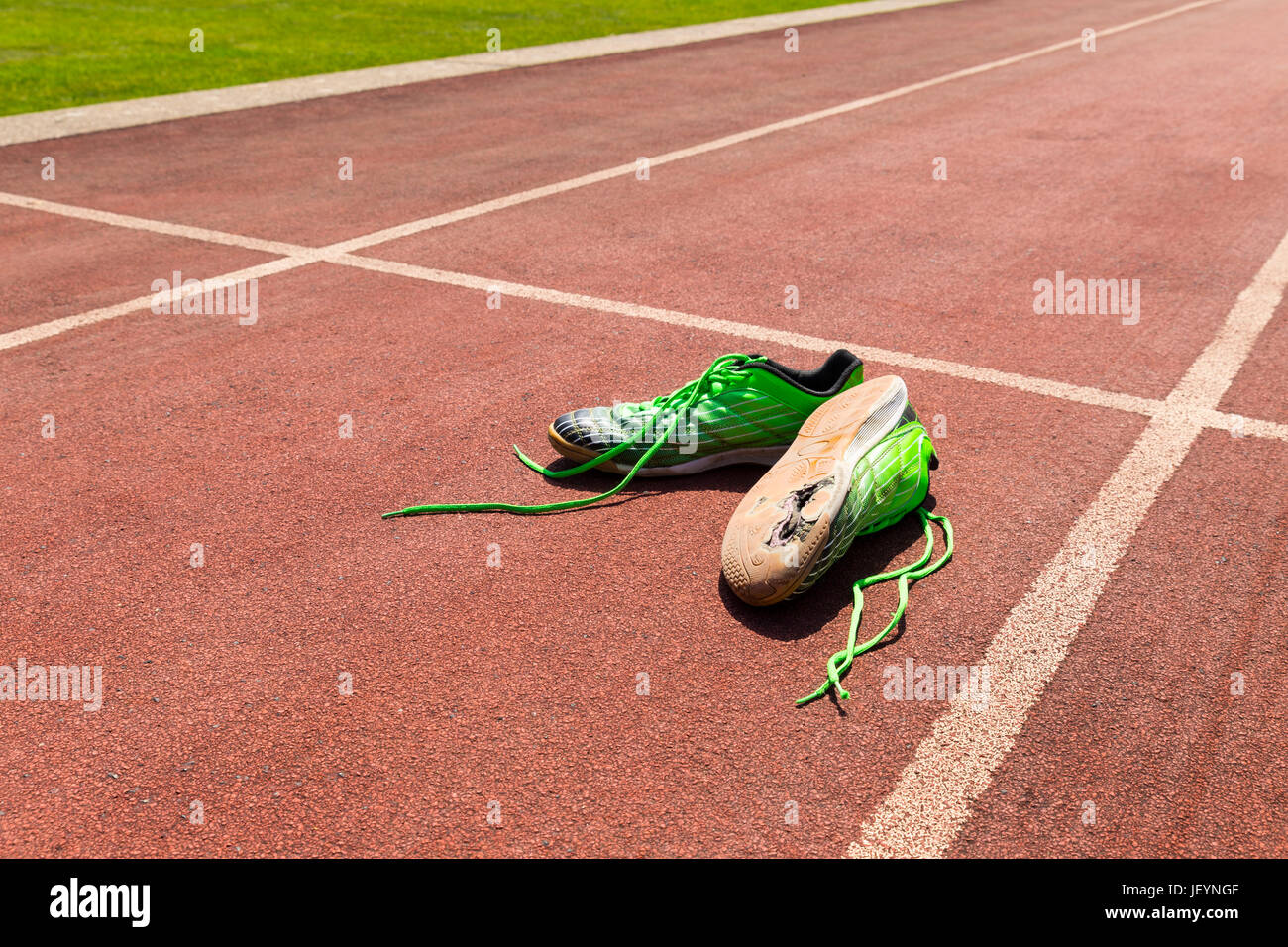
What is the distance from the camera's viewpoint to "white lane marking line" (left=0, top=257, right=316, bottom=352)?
20.7ft

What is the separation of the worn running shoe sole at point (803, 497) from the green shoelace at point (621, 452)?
0.47 m

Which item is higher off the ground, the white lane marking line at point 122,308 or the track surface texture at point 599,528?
the white lane marking line at point 122,308

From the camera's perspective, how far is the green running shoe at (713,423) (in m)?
4.77

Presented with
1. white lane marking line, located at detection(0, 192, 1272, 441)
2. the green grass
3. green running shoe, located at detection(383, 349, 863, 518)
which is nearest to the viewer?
green running shoe, located at detection(383, 349, 863, 518)

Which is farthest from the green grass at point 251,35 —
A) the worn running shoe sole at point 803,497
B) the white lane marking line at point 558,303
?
the worn running shoe sole at point 803,497

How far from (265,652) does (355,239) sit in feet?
16.7

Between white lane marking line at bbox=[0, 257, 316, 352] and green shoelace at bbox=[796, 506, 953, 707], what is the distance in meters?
4.80

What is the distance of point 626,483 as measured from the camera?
4797 millimetres

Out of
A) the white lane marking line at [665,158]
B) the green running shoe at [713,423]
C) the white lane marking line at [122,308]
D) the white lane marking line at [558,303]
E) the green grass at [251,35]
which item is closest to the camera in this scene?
the green running shoe at [713,423]

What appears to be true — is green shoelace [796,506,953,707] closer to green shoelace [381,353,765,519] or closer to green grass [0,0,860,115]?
green shoelace [381,353,765,519]

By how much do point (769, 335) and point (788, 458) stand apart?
2.23 metres

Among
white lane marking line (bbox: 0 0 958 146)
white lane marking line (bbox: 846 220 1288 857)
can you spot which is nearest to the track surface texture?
white lane marking line (bbox: 846 220 1288 857)

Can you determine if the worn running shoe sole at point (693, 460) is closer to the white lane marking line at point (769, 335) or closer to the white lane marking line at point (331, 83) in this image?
the white lane marking line at point (769, 335)
